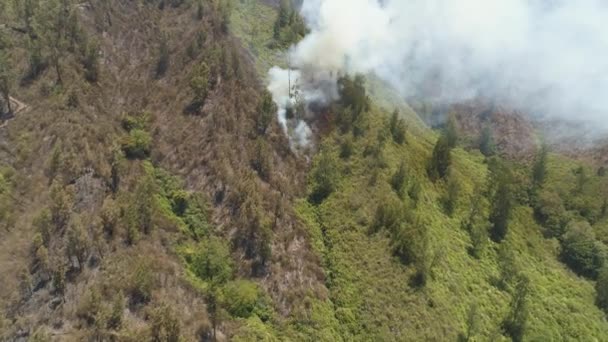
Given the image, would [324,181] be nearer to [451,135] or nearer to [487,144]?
[451,135]

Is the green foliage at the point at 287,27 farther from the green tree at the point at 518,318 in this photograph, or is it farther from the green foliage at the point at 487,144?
the green tree at the point at 518,318

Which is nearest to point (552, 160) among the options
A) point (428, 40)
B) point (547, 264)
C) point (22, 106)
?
point (547, 264)

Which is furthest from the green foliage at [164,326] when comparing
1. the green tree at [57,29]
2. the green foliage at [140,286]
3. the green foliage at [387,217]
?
the green tree at [57,29]

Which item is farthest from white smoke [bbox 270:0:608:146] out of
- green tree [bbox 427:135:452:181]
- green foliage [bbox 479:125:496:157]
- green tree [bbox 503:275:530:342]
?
green tree [bbox 503:275:530:342]

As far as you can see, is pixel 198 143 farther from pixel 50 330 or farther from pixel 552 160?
pixel 552 160

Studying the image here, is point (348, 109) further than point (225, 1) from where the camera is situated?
No

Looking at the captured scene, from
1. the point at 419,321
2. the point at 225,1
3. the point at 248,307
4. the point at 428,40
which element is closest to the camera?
the point at 248,307
